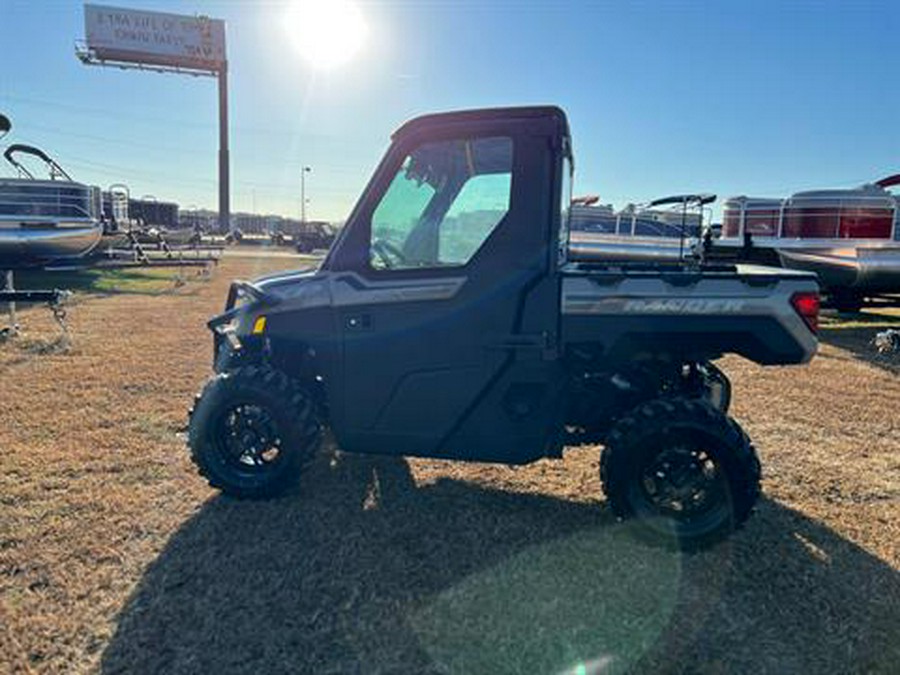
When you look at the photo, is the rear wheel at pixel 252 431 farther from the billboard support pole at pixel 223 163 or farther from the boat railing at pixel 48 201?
the billboard support pole at pixel 223 163

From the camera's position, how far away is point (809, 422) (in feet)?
17.2

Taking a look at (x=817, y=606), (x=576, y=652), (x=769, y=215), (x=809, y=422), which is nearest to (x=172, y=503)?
(x=576, y=652)

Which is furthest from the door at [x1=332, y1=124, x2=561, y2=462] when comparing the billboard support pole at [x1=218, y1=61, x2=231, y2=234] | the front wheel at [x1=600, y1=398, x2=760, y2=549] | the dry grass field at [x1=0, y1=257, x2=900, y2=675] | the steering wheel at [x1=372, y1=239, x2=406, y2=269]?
the billboard support pole at [x1=218, y1=61, x2=231, y2=234]

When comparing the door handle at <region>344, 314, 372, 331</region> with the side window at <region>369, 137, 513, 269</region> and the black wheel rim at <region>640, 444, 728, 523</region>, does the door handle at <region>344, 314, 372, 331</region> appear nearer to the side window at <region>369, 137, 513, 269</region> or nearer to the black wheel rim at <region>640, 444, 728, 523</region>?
the side window at <region>369, 137, 513, 269</region>

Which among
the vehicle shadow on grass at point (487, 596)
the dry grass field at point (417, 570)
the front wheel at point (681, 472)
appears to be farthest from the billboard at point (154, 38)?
the front wheel at point (681, 472)

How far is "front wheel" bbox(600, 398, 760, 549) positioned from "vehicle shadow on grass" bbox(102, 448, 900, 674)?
0.16 metres

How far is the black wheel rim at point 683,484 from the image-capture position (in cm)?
308

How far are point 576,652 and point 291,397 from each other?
1940 millimetres

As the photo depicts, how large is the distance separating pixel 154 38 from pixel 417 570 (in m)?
59.9

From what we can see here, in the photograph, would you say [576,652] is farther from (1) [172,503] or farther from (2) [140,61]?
(2) [140,61]

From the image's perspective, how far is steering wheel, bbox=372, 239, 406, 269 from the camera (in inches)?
129

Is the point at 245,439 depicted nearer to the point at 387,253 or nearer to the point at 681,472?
the point at 387,253

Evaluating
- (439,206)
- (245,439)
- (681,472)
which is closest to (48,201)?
(245,439)

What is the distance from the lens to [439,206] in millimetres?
3328
